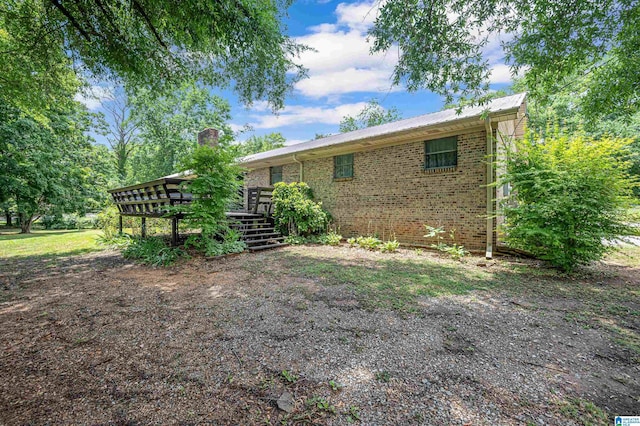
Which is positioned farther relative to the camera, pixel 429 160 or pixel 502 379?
pixel 429 160

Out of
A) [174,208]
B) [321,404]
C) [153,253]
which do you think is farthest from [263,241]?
[321,404]

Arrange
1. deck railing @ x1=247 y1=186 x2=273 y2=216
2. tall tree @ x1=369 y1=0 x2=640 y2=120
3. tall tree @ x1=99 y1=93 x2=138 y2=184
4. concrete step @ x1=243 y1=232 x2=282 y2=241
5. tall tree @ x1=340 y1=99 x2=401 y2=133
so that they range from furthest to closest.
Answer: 1. tall tree @ x1=340 y1=99 x2=401 y2=133
2. tall tree @ x1=99 y1=93 x2=138 y2=184
3. deck railing @ x1=247 y1=186 x2=273 y2=216
4. concrete step @ x1=243 y1=232 x2=282 y2=241
5. tall tree @ x1=369 y1=0 x2=640 y2=120

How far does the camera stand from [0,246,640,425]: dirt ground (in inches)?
66.3

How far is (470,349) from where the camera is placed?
240 centimetres

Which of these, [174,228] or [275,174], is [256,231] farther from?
[275,174]

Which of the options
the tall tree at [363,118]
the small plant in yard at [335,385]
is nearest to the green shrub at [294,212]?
the small plant in yard at [335,385]

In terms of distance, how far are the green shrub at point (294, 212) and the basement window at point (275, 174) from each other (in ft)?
10.6

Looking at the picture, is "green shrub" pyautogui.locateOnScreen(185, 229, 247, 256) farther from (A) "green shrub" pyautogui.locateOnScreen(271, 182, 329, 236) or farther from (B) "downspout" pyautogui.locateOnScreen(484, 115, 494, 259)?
(B) "downspout" pyautogui.locateOnScreen(484, 115, 494, 259)

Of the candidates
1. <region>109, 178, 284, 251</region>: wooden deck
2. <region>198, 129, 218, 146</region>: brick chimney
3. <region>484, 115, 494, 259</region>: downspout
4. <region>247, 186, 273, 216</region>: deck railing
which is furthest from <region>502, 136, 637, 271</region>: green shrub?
<region>198, 129, 218, 146</region>: brick chimney

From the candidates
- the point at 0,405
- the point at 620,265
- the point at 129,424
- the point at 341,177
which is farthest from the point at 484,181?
the point at 0,405

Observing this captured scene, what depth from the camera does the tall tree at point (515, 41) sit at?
4.36 metres

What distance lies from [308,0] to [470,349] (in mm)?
6713

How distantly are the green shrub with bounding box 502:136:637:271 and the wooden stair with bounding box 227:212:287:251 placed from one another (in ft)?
20.3

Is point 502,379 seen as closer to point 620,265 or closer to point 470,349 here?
point 470,349
